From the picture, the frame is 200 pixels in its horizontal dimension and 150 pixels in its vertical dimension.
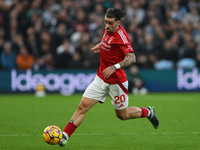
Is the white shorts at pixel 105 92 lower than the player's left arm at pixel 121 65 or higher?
lower

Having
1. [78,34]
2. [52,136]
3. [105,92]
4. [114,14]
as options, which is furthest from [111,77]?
[78,34]

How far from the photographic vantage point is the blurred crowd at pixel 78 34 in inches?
687

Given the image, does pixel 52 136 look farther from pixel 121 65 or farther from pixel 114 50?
pixel 114 50

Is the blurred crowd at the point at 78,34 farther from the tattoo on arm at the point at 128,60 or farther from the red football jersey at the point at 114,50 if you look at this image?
the tattoo on arm at the point at 128,60

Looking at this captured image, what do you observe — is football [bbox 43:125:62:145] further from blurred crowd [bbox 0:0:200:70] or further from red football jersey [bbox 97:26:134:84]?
blurred crowd [bbox 0:0:200:70]

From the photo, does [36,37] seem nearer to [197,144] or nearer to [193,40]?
[193,40]

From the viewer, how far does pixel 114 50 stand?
7543mm

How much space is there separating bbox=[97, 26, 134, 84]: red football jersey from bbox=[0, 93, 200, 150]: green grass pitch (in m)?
1.22

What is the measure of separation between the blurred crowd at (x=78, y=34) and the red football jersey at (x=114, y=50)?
9825 mm

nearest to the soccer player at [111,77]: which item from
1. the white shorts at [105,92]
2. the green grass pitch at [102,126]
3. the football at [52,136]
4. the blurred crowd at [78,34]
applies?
the white shorts at [105,92]

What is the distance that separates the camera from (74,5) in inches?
779

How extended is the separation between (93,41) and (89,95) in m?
10.6

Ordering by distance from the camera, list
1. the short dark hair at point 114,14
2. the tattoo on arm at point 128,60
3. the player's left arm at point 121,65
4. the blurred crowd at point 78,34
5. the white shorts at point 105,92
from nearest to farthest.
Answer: the player's left arm at point 121,65 < the tattoo on arm at point 128,60 < the short dark hair at point 114,14 < the white shorts at point 105,92 < the blurred crowd at point 78,34

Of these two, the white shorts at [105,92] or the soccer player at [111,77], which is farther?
the white shorts at [105,92]
